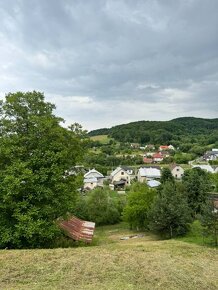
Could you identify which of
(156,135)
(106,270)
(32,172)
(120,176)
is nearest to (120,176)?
(120,176)

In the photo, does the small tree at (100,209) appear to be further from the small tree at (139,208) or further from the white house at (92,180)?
the white house at (92,180)

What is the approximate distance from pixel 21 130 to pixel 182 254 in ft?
26.2

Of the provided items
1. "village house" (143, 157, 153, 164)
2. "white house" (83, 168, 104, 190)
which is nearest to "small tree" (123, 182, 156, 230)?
"white house" (83, 168, 104, 190)

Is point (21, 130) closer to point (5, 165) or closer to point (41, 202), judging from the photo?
point (5, 165)

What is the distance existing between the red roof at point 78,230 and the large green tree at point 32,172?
250 cm

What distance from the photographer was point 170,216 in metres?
22.7

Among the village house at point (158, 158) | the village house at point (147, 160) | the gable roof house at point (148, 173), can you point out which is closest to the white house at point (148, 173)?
the gable roof house at point (148, 173)

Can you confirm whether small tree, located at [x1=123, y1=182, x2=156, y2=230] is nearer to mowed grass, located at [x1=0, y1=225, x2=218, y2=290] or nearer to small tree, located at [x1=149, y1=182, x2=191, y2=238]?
small tree, located at [x1=149, y1=182, x2=191, y2=238]

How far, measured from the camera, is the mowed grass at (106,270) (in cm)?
667

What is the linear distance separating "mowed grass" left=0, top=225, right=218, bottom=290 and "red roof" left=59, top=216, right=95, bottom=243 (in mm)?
5438

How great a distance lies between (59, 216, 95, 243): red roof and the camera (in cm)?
1470

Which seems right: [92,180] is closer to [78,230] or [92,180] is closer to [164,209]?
[164,209]

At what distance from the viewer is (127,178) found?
65.3 meters

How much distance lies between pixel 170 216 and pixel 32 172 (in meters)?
14.0
